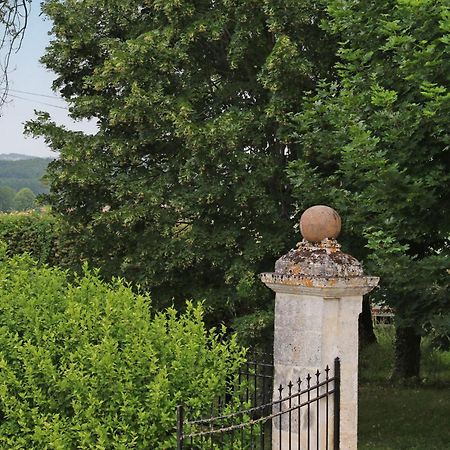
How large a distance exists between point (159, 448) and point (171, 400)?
1.11 ft

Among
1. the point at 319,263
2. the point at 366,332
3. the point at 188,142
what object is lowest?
the point at 366,332

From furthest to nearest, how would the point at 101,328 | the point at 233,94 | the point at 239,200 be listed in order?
the point at 233,94 < the point at 239,200 < the point at 101,328

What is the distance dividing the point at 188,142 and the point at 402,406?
5945 mm

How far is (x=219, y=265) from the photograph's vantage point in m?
10.2

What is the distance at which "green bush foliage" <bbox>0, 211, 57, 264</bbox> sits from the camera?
15992 mm

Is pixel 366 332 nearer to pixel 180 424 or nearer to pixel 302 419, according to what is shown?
pixel 302 419

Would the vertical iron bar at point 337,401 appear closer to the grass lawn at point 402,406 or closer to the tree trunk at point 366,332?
the grass lawn at point 402,406

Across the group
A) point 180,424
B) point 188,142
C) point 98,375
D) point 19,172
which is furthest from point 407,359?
point 19,172

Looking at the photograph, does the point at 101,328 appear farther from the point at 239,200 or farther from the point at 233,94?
the point at 233,94

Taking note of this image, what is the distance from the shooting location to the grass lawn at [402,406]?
10086 millimetres

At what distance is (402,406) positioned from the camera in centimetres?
1206

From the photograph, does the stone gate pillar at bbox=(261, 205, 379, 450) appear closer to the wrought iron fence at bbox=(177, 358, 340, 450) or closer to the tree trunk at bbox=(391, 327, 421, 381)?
the wrought iron fence at bbox=(177, 358, 340, 450)

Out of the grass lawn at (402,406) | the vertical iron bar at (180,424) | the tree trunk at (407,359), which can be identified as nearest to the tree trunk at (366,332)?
the grass lawn at (402,406)

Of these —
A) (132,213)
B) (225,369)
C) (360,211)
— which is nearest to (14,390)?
(225,369)
